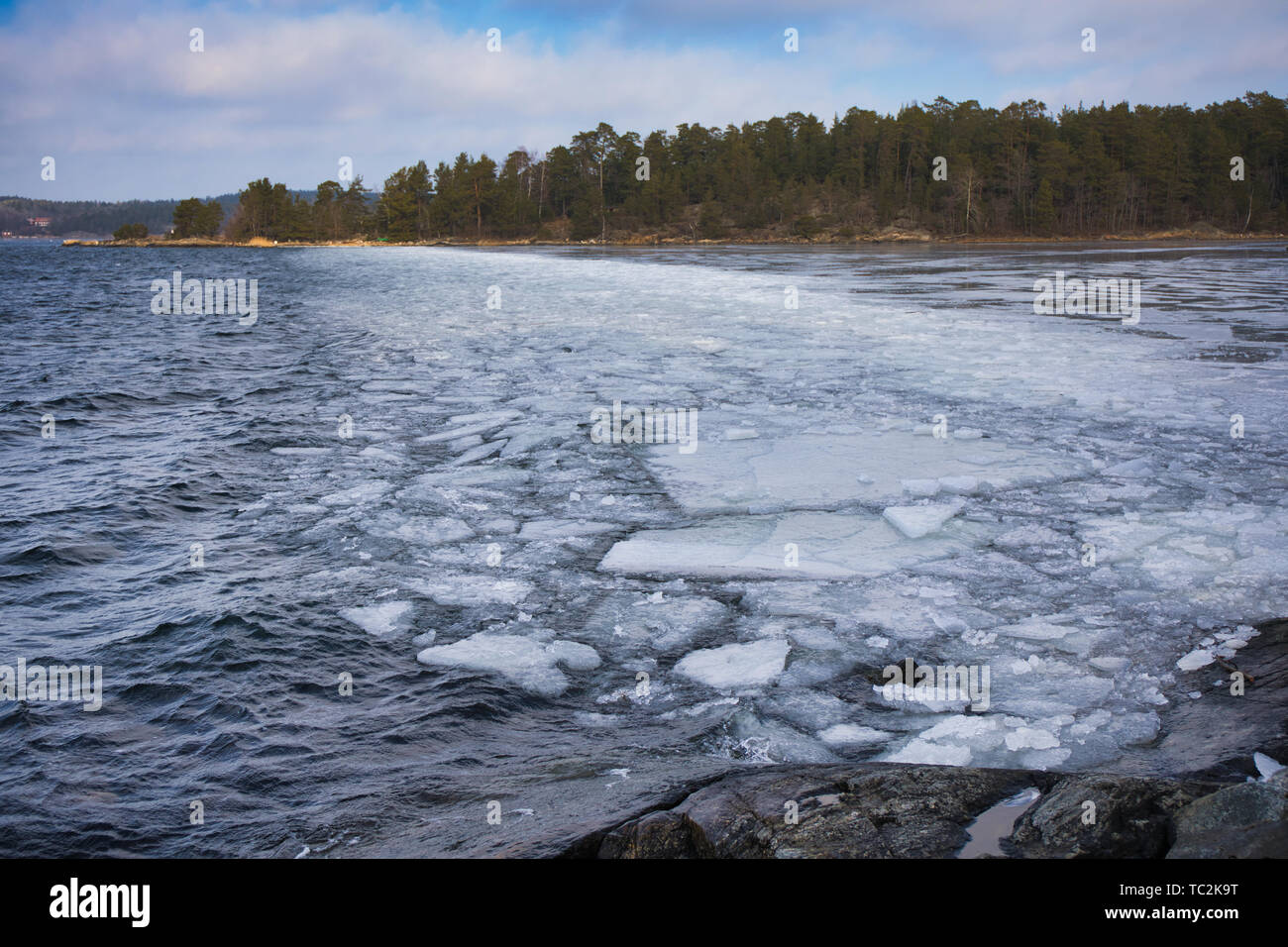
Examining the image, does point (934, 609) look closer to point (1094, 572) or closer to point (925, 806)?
point (1094, 572)

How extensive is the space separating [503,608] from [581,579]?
445mm

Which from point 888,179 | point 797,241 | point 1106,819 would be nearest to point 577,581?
point 1106,819

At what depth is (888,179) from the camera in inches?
3344

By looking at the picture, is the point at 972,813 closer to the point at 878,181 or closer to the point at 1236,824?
the point at 1236,824

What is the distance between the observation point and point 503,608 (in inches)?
142

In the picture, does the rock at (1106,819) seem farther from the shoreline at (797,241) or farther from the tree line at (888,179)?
the tree line at (888,179)

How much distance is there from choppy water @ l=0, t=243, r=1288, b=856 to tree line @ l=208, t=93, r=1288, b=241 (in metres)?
79.0

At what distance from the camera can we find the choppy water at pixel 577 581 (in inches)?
97.5

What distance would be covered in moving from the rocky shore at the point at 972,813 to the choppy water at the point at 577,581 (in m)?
0.23

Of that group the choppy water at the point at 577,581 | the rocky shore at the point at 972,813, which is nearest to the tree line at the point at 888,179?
the choppy water at the point at 577,581

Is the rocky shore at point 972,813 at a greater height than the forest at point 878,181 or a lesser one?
lesser
